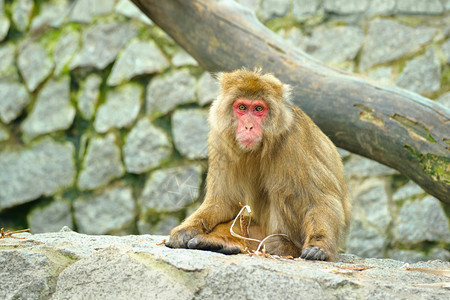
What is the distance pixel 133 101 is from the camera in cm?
784

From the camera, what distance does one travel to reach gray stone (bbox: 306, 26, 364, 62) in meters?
7.27

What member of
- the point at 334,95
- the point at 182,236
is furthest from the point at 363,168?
the point at 182,236

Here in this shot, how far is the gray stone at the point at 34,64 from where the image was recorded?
26.8 ft

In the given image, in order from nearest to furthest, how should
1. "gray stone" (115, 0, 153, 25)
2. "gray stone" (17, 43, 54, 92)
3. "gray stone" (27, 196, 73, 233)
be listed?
1. "gray stone" (115, 0, 153, 25)
2. "gray stone" (27, 196, 73, 233)
3. "gray stone" (17, 43, 54, 92)

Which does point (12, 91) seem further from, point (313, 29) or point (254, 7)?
point (313, 29)

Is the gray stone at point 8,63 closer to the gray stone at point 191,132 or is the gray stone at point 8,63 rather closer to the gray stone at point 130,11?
the gray stone at point 130,11

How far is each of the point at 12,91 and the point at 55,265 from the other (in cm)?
546

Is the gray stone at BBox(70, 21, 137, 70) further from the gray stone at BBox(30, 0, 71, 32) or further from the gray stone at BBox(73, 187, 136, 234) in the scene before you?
the gray stone at BBox(73, 187, 136, 234)

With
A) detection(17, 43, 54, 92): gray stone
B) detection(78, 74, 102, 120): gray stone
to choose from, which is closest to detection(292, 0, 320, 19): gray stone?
detection(78, 74, 102, 120): gray stone

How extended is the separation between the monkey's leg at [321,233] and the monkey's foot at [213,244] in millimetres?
480

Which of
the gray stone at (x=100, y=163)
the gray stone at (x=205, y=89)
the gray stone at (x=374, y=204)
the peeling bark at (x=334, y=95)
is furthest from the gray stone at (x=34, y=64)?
the gray stone at (x=374, y=204)

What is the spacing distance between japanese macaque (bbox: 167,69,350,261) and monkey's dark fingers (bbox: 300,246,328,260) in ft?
0.44

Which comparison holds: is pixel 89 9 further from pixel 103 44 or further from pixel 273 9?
pixel 273 9

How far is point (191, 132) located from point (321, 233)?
378cm
